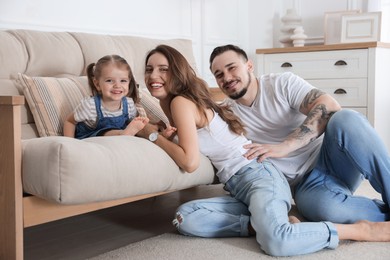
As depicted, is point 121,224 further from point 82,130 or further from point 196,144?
point 196,144

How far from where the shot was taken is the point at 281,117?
211cm

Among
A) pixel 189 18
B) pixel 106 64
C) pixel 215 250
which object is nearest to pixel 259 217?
pixel 215 250

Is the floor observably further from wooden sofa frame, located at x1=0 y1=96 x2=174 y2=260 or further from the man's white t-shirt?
the man's white t-shirt

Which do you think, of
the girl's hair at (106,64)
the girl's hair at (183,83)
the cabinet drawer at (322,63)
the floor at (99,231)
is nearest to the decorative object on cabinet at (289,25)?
the cabinet drawer at (322,63)

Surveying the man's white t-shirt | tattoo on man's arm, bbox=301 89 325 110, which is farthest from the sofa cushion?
tattoo on man's arm, bbox=301 89 325 110

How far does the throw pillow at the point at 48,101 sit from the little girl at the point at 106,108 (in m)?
0.06

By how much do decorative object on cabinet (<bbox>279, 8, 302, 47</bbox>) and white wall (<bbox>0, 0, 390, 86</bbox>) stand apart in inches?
5.9

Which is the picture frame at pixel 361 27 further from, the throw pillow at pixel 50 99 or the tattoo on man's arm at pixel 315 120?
the throw pillow at pixel 50 99

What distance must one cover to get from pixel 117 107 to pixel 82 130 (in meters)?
0.17

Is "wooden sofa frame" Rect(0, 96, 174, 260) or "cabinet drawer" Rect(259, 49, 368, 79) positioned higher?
"cabinet drawer" Rect(259, 49, 368, 79)

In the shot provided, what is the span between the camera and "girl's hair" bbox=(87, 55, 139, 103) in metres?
2.09

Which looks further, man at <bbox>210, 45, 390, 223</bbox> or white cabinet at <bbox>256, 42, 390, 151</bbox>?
white cabinet at <bbox>256, 42, 390, 151</bbox>

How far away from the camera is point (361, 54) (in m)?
3.51

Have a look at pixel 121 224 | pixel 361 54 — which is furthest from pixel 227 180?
pixel 361 54
